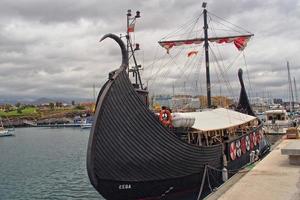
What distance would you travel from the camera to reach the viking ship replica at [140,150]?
15047 millimetres

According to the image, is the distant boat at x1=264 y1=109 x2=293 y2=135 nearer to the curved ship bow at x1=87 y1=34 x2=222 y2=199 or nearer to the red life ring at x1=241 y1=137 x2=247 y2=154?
the red life ring at x1=241 y1=137 x2=247 y2=154

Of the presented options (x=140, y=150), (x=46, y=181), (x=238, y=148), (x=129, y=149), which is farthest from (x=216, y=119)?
(x=46, y=181)

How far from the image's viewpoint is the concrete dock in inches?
482

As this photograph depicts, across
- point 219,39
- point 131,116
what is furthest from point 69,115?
point 131,116

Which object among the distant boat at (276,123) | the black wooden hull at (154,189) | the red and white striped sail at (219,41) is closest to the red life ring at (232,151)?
the black wooden hull at (154,189)

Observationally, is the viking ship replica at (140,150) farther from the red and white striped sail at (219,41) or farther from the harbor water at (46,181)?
the red and white striped sail at (219,41)

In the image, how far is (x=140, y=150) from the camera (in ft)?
52.0

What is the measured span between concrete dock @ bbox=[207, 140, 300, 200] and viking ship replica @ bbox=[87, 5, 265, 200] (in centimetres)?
282

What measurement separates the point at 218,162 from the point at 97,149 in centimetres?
783

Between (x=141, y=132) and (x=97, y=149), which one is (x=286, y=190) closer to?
(x=141, y=132)

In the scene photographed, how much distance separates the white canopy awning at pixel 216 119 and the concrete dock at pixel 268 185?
335 centimetres

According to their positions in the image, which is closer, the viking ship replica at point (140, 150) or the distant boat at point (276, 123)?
the viking ship replica at point (140, 150)

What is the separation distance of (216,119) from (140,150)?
7.67 meters

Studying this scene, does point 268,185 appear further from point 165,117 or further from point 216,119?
point 216,119
